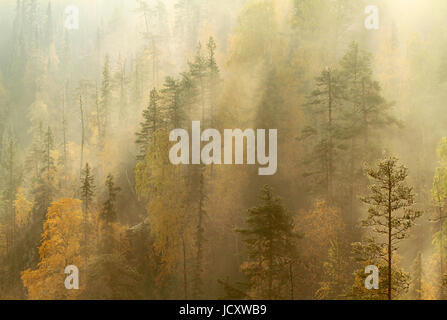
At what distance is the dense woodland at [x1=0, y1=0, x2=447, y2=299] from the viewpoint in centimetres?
1727

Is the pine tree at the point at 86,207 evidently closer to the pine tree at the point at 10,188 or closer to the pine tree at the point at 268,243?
the pine tree at the point at 10,188

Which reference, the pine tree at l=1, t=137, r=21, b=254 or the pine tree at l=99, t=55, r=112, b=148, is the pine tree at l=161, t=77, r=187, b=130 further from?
the pine tree at l=1, t=137, r=21, b=254

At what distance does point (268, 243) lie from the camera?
53.4 ft

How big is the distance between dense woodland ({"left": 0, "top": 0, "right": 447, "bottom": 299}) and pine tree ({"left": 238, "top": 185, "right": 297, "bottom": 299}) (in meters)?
0.09

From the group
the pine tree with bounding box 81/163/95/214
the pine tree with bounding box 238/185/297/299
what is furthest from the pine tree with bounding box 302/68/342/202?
the pine tree with bounding box 81/163/95/214

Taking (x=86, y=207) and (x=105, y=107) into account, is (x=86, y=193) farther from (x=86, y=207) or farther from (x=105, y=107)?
(x=105, y=107)

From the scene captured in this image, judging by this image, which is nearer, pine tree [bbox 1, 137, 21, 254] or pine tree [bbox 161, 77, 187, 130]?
pine tree [bbox 161, 77, 187, 130]

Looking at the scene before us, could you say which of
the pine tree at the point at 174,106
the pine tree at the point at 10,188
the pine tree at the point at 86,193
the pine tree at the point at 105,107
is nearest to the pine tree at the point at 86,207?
the pine tree at the point at 86,193

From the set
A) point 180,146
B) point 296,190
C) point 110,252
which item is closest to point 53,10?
point 180,146

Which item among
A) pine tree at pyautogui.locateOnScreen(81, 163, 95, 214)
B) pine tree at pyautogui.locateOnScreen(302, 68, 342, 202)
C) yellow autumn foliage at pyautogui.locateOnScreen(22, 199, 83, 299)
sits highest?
pine tree at pyautogui.locateOnScreen(302, 68, 342, 202)

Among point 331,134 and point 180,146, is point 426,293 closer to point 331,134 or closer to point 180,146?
point 331,134

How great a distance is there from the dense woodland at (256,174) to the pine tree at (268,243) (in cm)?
9

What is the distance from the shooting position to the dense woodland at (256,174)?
56.6ft

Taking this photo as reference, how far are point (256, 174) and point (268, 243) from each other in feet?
22.3
